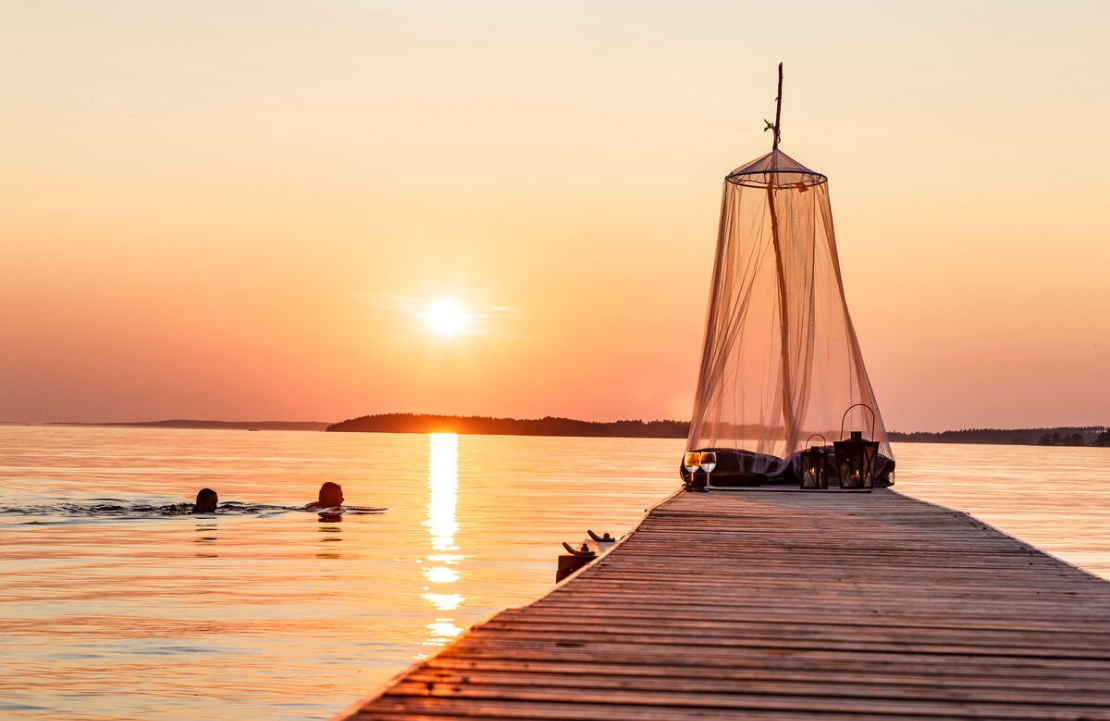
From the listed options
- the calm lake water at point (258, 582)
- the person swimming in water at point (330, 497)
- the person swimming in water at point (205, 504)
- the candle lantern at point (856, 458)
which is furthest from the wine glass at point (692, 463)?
the person swimming in water at point (205, 504)

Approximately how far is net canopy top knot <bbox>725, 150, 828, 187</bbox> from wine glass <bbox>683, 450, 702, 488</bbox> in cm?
387

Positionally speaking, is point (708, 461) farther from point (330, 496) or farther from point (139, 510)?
point (139, 510)

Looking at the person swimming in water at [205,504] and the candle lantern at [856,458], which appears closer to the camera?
the candle lantern at [856,458]

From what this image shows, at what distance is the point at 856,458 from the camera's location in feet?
48.0

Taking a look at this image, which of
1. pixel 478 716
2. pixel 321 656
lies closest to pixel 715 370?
pixel 321 656

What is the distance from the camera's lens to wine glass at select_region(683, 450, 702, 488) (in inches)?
575

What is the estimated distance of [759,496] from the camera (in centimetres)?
1352

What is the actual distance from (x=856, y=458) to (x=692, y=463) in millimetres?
2138

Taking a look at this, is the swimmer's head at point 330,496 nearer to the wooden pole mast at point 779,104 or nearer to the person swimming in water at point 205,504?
the person swimming in water at point 205,504

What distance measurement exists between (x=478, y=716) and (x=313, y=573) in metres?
14.6

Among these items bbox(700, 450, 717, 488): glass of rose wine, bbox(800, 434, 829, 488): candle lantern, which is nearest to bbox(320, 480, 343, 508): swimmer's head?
bbox(700, 450, 717, 488): glass of rose wine

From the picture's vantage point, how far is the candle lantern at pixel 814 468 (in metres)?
14.7

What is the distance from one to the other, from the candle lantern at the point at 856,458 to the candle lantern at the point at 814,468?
22 centimetres

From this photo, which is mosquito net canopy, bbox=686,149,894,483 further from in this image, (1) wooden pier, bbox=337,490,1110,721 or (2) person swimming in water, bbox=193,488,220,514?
(2) person swimming in water, bbox=193,488,220,514
